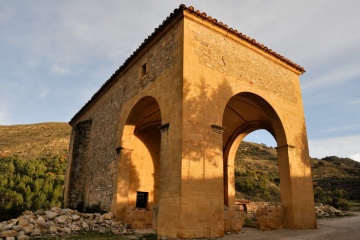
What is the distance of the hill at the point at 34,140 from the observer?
3647 cm

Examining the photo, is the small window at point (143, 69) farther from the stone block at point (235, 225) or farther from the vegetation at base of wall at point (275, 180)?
the vegetation at base of wall at point (275, 180)

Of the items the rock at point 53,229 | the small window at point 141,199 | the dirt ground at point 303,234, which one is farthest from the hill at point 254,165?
the rock at point 53,229

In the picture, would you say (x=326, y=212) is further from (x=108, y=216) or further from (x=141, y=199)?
(x=108, y=216)

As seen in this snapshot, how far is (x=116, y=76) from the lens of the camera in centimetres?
1240

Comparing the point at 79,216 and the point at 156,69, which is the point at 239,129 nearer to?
the point at 156,69

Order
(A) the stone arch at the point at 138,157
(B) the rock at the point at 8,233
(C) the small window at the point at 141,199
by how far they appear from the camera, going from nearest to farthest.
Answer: (B) the rock at the point at 8,233 < (A) the stone arch at the point at 138,157 < (C) the small window at the point at 141,199

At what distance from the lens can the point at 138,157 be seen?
498 inches

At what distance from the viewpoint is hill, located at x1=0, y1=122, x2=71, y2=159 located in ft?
120

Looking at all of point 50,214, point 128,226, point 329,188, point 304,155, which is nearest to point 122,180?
point 128,226

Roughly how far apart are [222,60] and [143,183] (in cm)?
682

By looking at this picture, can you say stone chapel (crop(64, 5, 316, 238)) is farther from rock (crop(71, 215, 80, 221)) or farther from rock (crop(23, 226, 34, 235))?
rock (crop(23, 226, 34, 235))

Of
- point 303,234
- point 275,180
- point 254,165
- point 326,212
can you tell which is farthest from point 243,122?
point 254,165

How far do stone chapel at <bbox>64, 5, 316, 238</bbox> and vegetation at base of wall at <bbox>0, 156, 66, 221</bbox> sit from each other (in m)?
7.75

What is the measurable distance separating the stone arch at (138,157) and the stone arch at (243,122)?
3.35m
